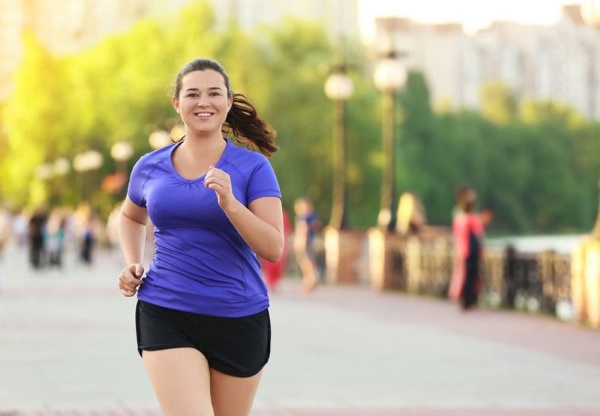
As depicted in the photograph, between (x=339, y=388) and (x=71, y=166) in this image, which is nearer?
(x=339, y=388)

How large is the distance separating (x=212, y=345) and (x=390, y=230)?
74.0 ft

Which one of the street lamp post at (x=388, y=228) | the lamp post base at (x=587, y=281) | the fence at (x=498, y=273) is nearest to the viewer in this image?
the lamp post base at (x=587, y=281)

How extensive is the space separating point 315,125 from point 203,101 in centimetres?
5070

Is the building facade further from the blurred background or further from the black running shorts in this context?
the black running shorts

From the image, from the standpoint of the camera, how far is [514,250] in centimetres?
2078

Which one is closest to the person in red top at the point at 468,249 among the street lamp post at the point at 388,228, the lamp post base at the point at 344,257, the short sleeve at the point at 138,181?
the street lamp post at the point at 388,228

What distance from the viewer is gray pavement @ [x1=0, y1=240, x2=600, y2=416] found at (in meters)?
9.74

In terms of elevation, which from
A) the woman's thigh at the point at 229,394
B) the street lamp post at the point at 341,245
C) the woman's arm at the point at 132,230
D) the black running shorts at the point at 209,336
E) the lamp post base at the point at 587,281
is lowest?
the street lamp post at the point at 341,245

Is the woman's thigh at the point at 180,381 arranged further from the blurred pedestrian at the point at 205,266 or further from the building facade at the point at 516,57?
the building facade at the point at 516,57

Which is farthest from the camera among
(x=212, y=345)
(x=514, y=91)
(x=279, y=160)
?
(x=514, y=91)

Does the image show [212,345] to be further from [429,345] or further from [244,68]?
[244,68]

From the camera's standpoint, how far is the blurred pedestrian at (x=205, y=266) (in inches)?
190

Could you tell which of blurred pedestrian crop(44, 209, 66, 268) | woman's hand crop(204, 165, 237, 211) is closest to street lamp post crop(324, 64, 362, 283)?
blurred pedestrian crop(44, 209, 66, 268)

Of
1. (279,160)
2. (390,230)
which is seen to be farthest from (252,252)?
(279,160)
